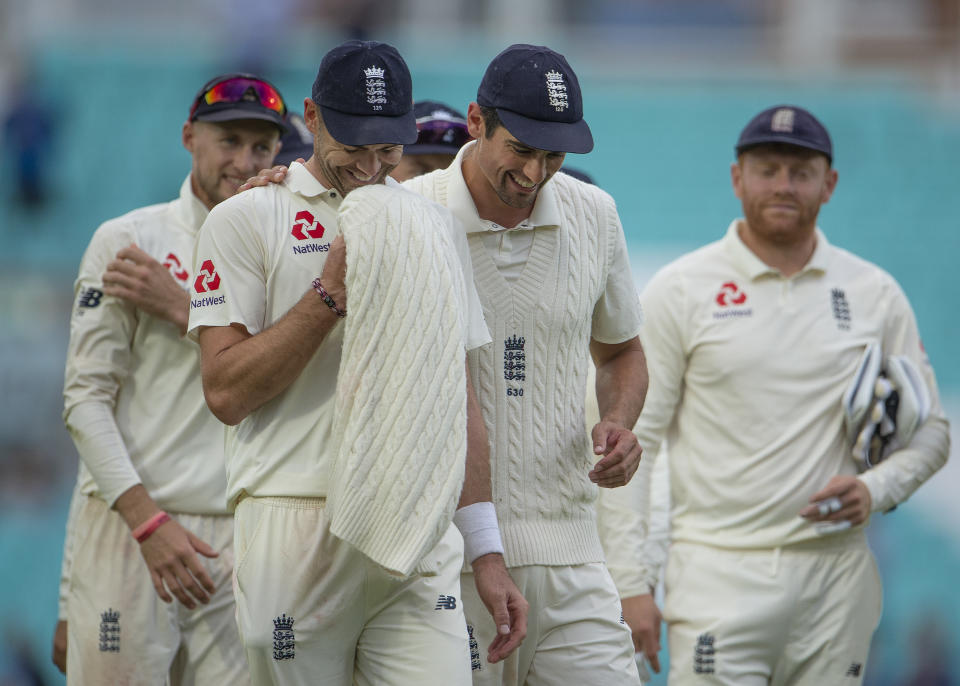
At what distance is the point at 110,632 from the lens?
398 centimetres

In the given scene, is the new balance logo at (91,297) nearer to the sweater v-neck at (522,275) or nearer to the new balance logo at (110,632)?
the new balance logo at (110,632)

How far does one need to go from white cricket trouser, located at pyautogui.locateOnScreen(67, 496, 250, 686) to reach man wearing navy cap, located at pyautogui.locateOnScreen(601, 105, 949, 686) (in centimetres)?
120

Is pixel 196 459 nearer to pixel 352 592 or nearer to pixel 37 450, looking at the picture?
pixel 352 592

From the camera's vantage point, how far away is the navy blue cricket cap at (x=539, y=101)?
10.3 feet

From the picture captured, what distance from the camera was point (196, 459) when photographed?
160 inches

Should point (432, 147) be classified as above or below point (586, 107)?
below

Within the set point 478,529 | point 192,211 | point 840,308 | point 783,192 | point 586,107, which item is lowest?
point 478,529

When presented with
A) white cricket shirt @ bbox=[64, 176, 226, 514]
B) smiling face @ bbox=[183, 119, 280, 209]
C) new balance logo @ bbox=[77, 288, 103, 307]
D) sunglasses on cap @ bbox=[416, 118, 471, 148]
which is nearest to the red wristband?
white cricket shirt @ bbox=[64, 176, 226, 514]

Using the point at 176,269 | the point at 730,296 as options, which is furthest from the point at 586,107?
the point at 176,269

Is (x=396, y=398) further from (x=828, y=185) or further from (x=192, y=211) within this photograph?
(x=828, y=185)

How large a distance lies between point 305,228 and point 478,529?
733mm

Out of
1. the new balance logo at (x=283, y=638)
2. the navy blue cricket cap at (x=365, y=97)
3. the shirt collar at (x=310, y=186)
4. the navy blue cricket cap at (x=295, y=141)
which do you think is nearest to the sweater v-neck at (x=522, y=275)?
the shirt collar at (x=310, y=186)

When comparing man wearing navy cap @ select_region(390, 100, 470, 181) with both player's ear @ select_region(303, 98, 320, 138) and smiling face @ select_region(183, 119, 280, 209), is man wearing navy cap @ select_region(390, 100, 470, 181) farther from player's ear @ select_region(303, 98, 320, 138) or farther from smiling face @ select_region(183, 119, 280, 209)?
player's ear @ select_region(303, 98, 320, 138)

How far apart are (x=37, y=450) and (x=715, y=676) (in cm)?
649
